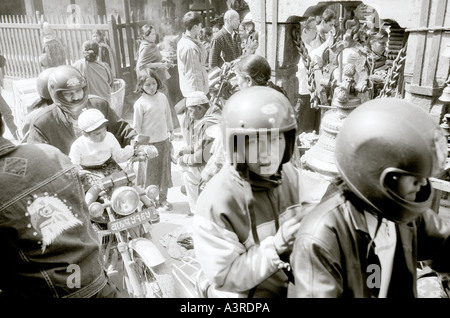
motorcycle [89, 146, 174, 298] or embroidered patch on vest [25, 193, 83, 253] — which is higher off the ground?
embroidered patch on vest [25, 193, 83, 253]

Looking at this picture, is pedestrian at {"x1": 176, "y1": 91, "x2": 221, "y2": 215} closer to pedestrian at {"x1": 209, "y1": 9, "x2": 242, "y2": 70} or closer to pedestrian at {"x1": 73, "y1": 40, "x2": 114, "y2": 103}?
pedestrian at {"x1": 209, "y1": 9, "x2": 242, "y2": 70}

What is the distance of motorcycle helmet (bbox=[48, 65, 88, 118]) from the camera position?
4.27 metres

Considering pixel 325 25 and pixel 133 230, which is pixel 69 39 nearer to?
pixel 325 25

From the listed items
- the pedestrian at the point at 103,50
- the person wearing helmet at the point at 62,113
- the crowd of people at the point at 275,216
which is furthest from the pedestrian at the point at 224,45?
the crowd of people at the point at 275,216

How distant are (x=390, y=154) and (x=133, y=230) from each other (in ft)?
8.90

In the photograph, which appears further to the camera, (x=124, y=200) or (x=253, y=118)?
(x=124, y=200)

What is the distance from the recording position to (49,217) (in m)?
2.02

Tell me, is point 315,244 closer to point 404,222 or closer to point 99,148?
point 404,222

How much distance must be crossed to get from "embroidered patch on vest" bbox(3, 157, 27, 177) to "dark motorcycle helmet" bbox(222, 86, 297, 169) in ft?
3.16

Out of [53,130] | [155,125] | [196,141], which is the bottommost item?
[155,125]

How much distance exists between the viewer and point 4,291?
203cm

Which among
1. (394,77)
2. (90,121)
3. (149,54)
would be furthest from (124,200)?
(149,54)

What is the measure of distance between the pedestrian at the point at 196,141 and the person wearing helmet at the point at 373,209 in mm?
2756

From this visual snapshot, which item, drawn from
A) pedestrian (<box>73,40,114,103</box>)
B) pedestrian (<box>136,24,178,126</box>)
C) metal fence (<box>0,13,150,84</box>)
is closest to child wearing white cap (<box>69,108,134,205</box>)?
pedestrian (<box>73,40,114,103</box>)
